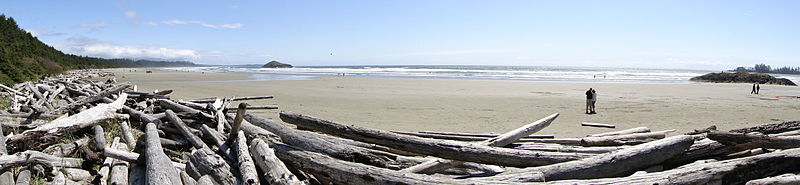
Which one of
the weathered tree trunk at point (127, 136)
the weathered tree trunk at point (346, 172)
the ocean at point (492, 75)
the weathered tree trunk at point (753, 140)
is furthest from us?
the ocean at point (492, 75)

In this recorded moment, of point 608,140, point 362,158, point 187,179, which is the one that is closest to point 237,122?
point 187,179

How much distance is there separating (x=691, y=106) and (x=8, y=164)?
21058 millimetres

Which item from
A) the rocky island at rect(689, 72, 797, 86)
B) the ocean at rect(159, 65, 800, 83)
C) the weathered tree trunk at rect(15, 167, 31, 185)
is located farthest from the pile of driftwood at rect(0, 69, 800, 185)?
the rocky island at rect(689, 72, 797, 86)

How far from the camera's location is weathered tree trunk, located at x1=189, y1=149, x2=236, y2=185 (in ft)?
12.7

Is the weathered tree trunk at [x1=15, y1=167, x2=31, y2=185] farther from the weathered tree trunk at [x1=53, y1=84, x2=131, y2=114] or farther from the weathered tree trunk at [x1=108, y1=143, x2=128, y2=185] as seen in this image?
the weathered tree trunk at [x1=53, y1=84, x2=131, y2=114]

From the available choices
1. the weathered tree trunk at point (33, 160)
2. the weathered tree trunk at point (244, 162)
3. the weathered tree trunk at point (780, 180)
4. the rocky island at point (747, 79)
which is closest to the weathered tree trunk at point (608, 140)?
the weathered tree trunk at point (780, 180)

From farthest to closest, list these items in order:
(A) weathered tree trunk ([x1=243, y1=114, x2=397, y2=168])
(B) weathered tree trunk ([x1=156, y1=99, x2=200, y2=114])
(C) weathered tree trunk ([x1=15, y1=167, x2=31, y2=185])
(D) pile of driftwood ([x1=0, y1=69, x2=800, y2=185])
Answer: (B) weathered tree trunk ([x1=156, y1=99, x2=200, y2=114]) < (A) weathered tree trunk ([x1=243, y1=114, x2=397, y2=168]) < (C) weathered tree trunk ([x1=15, y1=167, x2=31, y2=185]) < (D) pile of driftwood ([x1=0, y1=69, x2=800, y2=185])

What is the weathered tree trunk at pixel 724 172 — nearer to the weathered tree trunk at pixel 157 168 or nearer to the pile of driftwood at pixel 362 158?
the pile of driftwood at pixel 362 158

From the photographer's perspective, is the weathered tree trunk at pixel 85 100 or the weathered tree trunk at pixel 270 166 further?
the weathered tree trunk at pixel 85 100

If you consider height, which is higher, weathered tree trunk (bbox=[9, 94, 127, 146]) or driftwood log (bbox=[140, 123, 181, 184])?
weathered tree trunk (bbox=[9, 94, 127, 146])

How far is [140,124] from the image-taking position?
21.4ft

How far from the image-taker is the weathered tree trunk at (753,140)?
4.20 m

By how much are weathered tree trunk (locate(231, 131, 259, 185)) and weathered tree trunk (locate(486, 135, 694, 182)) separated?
2.06 metres

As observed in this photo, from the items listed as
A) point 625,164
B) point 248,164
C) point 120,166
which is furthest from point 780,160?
point 120,166
